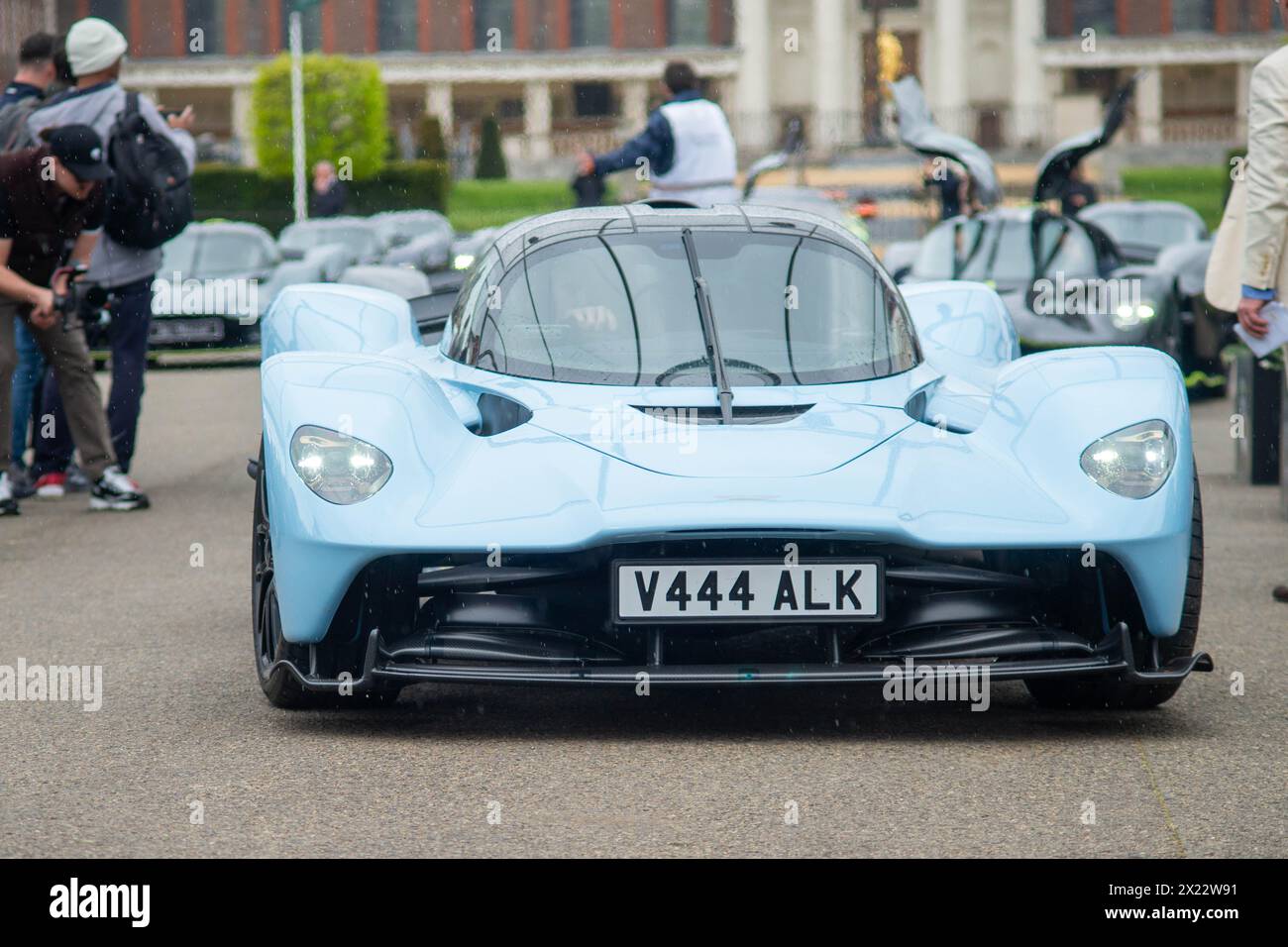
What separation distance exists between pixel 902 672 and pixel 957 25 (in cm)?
7766

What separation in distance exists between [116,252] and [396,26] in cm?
7626

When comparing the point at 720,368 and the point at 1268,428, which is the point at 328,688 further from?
the point at 1268,428

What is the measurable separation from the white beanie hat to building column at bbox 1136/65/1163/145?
71.9m

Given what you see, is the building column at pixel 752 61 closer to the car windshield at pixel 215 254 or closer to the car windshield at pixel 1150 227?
the car windshield at pixel 215 254

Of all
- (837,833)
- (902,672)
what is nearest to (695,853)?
(837,833)

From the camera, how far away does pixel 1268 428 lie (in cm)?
1009

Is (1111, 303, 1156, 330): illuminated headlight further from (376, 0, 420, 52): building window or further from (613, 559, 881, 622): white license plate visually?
(376, 0, 420, 52): building window

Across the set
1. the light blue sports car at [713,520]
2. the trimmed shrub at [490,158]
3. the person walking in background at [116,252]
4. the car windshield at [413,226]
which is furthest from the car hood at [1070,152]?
the trimmed shrub at [490,158]

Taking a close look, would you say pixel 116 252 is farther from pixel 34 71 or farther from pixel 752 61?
pixel 752 61

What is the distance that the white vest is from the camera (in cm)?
962

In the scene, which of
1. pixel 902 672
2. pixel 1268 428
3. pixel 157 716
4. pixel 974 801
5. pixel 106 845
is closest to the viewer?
pixel 106 845

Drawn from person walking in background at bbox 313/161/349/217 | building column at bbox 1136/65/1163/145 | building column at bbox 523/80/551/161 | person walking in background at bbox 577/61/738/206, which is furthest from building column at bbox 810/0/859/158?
person walking in background at bbox 577/61/738/206

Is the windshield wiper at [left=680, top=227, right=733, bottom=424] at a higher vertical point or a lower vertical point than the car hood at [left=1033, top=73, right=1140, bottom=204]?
lower

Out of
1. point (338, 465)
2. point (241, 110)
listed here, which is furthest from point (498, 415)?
point (241, 110)
